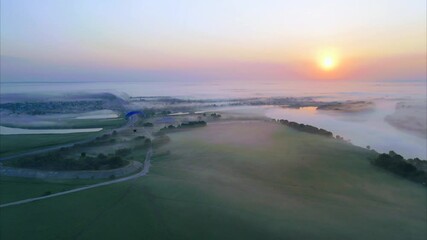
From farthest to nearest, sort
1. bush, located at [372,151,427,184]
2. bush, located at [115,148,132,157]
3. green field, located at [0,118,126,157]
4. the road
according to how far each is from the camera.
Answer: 1. green field, located at [0,118,126,157]
2. bush, located at [115,148,132,157]
3. bush, located at [372,151,427,184]
4. the road

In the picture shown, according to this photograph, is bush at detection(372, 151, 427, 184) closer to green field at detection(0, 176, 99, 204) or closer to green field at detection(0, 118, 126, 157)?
green field at detection(0, 176, 99, 204)

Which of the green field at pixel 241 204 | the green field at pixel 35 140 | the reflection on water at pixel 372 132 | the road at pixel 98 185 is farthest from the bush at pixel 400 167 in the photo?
the green field at pixel 35 140

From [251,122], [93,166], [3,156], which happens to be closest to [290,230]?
[93,166]

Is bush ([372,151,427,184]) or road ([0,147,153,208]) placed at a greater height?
bush ([372,151,427,184])

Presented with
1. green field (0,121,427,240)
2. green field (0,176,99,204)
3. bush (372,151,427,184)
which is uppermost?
bush (372,151,427,184)

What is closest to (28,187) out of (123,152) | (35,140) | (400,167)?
(123,152)

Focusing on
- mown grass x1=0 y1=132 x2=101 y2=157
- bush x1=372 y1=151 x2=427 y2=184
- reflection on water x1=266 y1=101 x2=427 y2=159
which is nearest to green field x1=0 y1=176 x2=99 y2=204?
mown grass x1=0 y1=132 x2=101 y2=157
